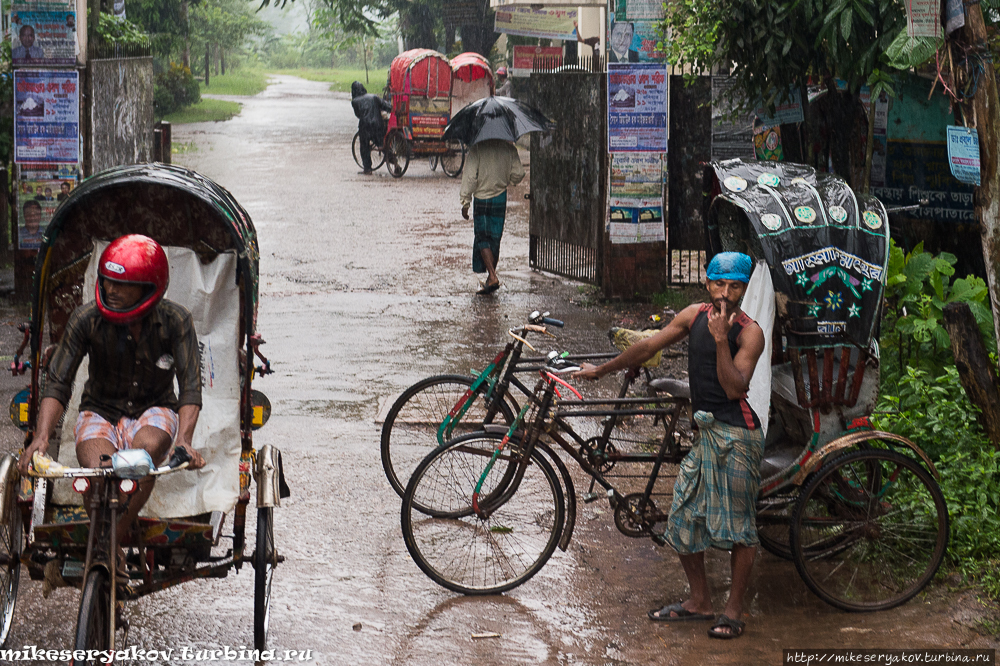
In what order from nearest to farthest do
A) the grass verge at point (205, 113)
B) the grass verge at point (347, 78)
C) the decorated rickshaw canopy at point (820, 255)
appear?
the decorated rickshaw canopy at point (820, 255)
the grass verge at point (205, 113)
the grass verge at point (347, 78)

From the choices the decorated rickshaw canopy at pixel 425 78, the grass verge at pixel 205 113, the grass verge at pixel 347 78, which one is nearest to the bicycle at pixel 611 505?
the decorated rickshaw canopy at pixel 425 78

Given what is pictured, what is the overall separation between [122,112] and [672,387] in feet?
25.9

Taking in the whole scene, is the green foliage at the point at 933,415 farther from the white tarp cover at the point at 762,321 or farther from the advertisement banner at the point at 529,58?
the advertisement banner at the point at 529,58

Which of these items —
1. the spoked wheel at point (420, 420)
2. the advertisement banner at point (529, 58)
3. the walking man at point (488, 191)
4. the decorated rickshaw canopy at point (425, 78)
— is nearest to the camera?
the spoked wheel at point (420, 420)

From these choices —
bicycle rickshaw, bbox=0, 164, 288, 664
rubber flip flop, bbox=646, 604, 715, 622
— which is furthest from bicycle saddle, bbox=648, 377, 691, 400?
bicycle rickshaw, bbox=0, 164, 288, 664

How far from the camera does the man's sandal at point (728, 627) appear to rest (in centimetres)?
463

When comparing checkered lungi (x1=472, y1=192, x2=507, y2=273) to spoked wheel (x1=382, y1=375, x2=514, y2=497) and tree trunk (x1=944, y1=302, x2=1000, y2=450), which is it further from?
tree trunk (x1=944, y1=302, x2=1000, y2=450)

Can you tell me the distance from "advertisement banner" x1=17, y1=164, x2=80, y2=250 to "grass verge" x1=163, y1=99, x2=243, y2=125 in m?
22.9

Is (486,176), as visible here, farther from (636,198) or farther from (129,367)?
(129,367)

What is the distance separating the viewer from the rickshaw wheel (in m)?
4.31

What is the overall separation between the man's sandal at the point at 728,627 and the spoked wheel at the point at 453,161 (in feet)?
56.9

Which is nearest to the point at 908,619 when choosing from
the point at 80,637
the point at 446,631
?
the point at 446,631

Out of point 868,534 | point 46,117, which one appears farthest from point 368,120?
point 868,534

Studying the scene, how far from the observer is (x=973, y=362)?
17.9ft
